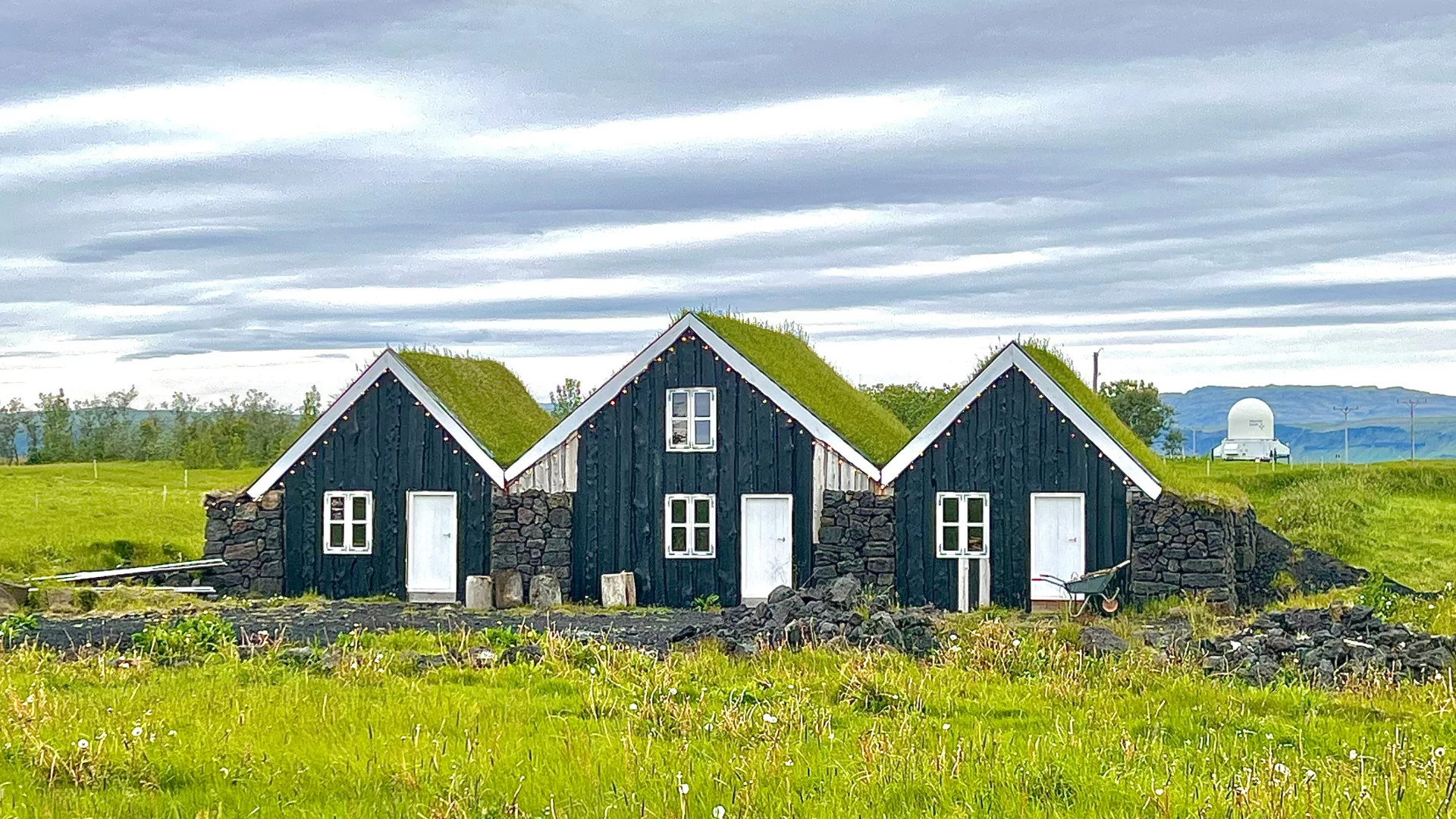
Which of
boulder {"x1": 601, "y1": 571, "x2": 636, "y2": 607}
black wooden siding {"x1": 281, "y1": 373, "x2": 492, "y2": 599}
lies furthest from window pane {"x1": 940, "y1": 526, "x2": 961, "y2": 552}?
black wooden siding {"x1": 281, "y1": 373, "x2": 492, "y2": 599}

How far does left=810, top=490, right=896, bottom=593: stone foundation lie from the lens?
103 ft

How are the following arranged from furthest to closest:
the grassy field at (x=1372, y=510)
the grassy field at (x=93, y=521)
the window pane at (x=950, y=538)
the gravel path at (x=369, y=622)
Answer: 1. the grassy field at (x=1372, y=510)
2. the grassy field at (x=93, y=521)
3. the window pane at (x=950, y=538)
4. the gravel path at (x=369, y=622)

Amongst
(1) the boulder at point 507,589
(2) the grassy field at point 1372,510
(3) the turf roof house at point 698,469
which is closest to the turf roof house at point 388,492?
(1) the boulder at point 507,589

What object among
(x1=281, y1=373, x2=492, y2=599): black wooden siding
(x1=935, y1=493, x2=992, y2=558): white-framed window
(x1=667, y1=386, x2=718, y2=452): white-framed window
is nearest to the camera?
(x1=935, y1=493, x2=992, y2=558): white-framed window

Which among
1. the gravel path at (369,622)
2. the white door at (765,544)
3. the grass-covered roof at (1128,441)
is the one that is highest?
the grass-covered roof at (1128,441)

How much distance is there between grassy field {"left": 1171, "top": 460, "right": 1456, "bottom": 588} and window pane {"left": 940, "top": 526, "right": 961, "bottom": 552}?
1310 centimetres

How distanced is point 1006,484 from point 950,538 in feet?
5.11

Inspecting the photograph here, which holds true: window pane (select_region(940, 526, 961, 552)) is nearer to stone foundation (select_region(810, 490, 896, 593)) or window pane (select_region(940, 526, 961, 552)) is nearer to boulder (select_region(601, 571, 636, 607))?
stone foundation (select_region(810, 490, 896, 593))

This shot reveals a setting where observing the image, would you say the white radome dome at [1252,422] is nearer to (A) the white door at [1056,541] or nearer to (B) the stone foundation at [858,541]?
(A) the white door at [1056,541]

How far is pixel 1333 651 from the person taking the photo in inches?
739

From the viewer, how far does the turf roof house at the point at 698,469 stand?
32062 millimetres

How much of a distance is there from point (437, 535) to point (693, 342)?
22.9ft

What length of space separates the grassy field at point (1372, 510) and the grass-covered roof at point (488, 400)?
20210 mm

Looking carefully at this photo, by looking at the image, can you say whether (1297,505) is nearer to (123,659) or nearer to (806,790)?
(123,659)
